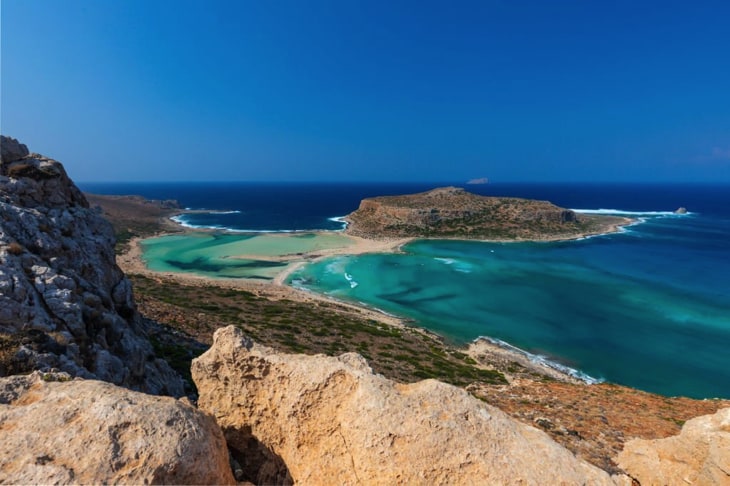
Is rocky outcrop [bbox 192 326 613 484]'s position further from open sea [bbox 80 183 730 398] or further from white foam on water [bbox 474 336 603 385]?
open sea [bbox 80 183 730 398]

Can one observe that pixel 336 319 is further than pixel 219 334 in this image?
Yes

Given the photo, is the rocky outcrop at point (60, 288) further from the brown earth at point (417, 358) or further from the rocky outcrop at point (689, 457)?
the rocky outcrop at point (689, 457)

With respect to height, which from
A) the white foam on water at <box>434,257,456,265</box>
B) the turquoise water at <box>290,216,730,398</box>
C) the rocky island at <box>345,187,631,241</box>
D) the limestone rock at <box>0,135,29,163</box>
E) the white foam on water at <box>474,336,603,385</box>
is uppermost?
the limestone rock at <box>0,135,29,163</box>

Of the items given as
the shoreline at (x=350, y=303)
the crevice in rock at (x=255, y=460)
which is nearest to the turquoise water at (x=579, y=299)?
the shoreline at (x=350, y=303)

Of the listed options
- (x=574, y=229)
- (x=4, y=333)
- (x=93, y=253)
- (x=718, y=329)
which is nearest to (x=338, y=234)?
(x=574, y=229)

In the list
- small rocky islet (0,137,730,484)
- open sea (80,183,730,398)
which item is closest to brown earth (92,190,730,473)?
open sea (80,183,730,398)

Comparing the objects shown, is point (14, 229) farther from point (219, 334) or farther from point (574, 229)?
point (574, 229)

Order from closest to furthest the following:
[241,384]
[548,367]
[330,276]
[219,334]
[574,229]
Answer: [241,384], [219,334], [548,367], [330,276], [574,229]
